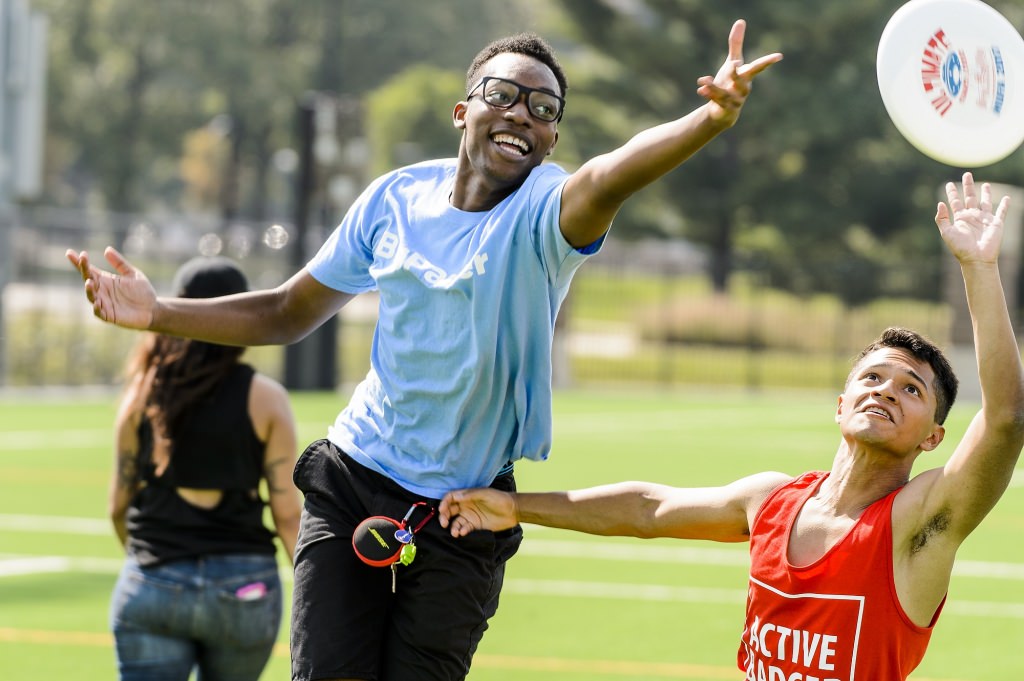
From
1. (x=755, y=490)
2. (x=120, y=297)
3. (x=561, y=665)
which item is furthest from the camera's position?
(x=561, y=665)

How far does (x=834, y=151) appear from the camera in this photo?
4656 centimetres

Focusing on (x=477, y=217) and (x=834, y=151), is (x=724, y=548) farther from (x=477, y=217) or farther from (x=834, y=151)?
(x=834, y=151)

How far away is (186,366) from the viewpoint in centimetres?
609

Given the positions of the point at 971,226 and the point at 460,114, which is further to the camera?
the point at 460,114

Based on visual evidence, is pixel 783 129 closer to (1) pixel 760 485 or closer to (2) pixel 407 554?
(1) pixel 760 485

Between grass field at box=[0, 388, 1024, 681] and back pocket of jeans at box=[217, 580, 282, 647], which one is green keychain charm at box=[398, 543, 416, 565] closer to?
back pocket of jeans at box=[217, 580, 282, 647]

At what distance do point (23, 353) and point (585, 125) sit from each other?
2386cm

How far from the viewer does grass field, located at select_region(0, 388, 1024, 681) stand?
8.73 metres

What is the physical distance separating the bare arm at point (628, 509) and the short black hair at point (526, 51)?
1181mm

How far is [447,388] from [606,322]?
35.6 metres

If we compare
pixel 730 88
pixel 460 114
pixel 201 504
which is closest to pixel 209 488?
pixel 201 504

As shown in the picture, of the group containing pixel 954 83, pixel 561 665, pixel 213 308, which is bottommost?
pixel 561 665

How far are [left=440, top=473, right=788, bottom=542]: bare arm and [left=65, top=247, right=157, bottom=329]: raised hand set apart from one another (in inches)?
45.3

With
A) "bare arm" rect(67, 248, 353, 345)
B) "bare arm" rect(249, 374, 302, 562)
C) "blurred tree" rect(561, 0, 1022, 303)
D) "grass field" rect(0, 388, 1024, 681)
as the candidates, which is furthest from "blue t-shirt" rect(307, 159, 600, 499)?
"blurred tree" rect(561, 0, 1022, 303)
